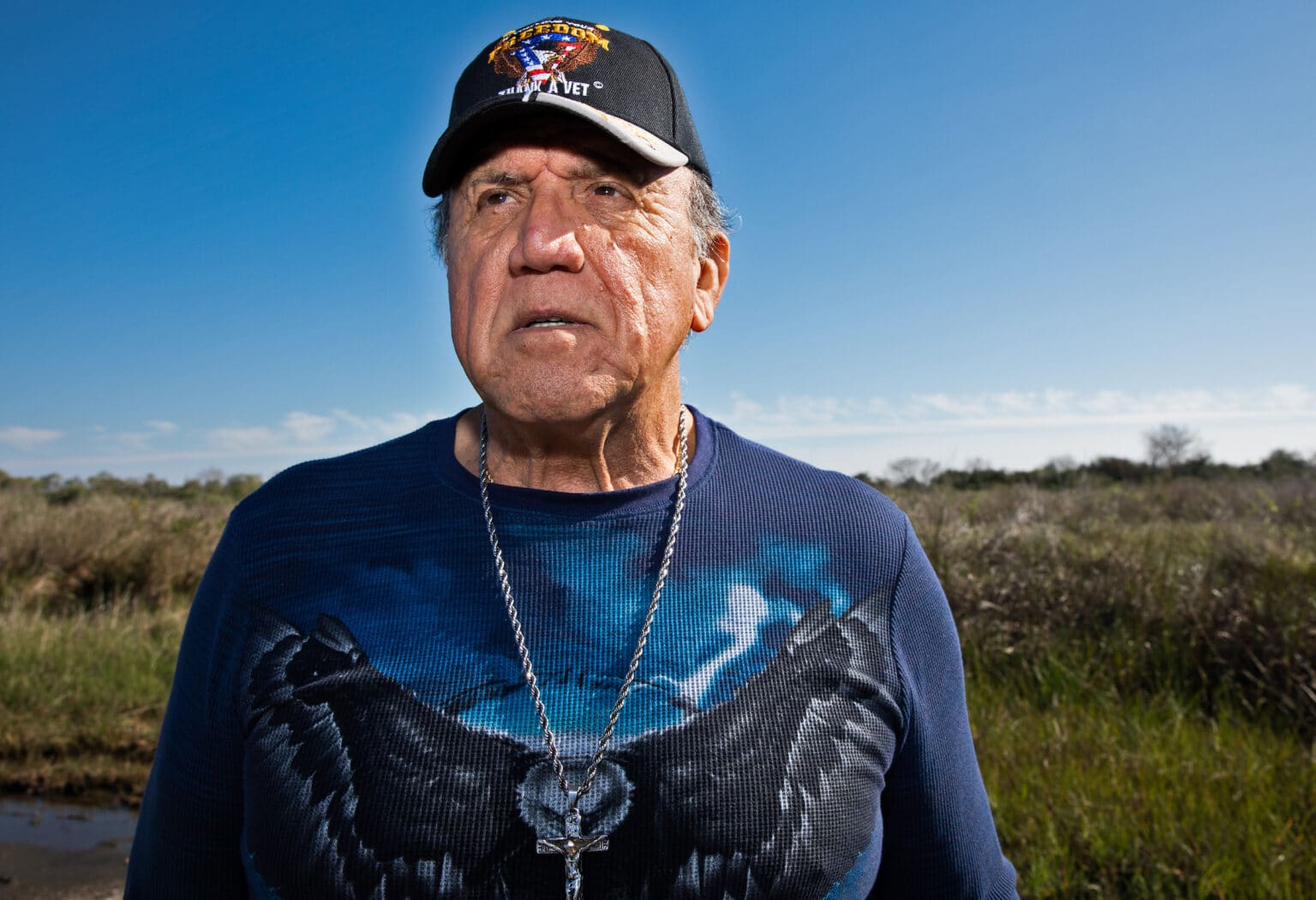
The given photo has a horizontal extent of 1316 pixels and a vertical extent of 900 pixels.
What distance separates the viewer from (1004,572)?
6754 millimetres

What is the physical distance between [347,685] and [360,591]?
16 centimetres

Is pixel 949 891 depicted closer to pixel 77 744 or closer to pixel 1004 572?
pixel 1004 572

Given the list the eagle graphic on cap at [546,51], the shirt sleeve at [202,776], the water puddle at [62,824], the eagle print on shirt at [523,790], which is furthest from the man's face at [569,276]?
the water puddle at [62,824]

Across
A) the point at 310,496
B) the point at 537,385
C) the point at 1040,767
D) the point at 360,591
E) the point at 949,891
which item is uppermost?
the point at 537,385

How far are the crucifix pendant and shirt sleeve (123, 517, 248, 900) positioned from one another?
2.03 ft

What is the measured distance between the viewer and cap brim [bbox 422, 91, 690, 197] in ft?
5.28

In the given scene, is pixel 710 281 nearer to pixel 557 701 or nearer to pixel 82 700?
pixel 557 701

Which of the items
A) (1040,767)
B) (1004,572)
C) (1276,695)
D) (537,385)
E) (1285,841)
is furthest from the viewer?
(1004,572)

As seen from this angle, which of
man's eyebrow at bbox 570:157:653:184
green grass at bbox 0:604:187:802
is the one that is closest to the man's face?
man's eyebrow at bbox 570:157:653:184

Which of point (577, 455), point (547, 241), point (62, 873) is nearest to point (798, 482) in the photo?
point (577, 455)

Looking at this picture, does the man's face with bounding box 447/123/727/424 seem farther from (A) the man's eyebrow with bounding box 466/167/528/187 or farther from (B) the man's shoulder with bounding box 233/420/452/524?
(B) the man's shoulder with bounding box 233/420/452/524

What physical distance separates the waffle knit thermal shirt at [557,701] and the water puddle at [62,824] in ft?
12.1

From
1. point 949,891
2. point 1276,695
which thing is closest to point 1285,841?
point 1276,695

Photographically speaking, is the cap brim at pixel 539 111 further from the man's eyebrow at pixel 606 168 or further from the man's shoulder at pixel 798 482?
the man's shoulder at pixel 798 482
